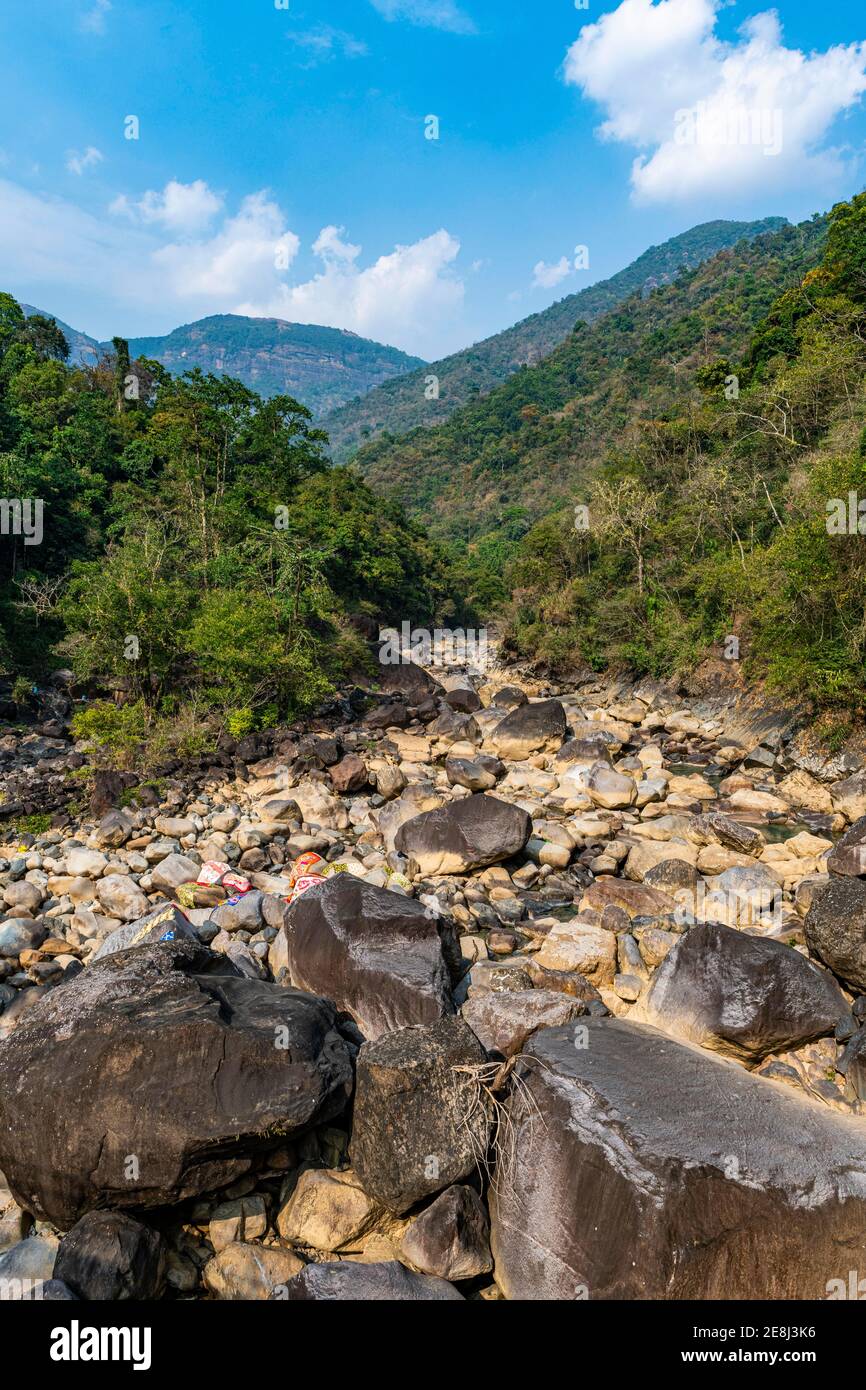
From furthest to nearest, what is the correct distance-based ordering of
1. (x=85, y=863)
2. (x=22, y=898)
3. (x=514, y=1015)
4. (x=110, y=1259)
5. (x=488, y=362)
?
(x=488, y=362) → (x=85, y=863) → (x=22, y=898) → (x=514, y=1015) → (x=110, y=1259)

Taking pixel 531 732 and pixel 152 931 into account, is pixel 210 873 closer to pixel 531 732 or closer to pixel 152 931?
pixel 152 931

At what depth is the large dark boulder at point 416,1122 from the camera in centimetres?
539

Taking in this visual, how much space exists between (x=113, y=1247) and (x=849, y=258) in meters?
39.3

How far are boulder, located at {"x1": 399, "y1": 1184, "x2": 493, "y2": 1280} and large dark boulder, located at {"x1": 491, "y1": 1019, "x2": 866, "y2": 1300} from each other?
0.15 meters

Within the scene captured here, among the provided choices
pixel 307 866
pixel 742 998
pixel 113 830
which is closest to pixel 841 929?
pixel 742 998

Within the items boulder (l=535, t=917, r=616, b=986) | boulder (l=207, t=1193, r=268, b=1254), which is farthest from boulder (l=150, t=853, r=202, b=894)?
boulder (l=207, t=1193, r=268, b=1254)

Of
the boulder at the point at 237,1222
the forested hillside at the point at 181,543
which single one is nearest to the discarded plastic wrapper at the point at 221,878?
the boulder at the point at 237,1222

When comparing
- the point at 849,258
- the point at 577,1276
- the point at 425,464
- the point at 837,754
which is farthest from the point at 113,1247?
the point at 425,464

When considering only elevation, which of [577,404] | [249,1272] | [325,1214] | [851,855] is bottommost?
[249,1272]

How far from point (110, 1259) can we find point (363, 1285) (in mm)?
1779

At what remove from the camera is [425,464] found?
83.1 m

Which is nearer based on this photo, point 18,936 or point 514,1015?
point 514,1015

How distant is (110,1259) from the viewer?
4.80 meters

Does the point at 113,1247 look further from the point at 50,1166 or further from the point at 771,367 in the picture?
the point at 771,367
